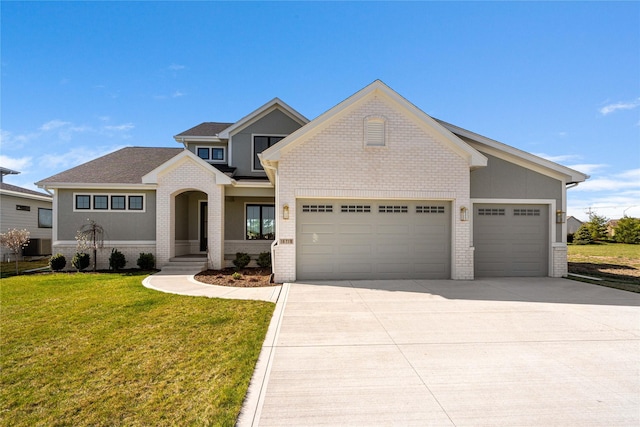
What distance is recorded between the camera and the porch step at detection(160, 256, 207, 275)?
38.4ft

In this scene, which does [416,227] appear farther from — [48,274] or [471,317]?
[48,274]

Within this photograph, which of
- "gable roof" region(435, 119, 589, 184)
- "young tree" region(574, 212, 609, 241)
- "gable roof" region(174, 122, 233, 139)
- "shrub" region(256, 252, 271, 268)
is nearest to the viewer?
"gable roof" region(435, 119, 589, 184)

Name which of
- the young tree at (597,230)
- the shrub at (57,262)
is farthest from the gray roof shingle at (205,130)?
the young tree at (597,230)

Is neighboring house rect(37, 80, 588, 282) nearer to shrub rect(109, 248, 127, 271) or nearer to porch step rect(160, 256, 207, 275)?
porch step rect(160, 256, 207, 275)

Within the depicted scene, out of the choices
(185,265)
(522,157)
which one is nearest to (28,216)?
(185,265)

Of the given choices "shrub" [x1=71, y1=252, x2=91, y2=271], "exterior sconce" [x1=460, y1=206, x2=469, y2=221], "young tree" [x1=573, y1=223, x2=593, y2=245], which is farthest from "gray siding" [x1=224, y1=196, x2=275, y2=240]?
"young tree" [x1=573, y1=223, x2=593, y2=245]

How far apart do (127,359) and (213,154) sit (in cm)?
1334

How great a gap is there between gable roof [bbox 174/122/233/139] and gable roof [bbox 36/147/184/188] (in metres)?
1.67

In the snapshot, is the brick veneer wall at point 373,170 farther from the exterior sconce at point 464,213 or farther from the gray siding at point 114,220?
the gray siding at point 114,220

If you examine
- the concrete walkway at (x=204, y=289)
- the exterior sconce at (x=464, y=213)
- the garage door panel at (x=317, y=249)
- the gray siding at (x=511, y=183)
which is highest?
the gray siding at (x=511, y=183)

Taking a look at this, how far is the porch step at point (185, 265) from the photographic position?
11695mm

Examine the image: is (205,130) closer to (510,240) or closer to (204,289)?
(204,289)

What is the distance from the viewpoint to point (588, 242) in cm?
3108

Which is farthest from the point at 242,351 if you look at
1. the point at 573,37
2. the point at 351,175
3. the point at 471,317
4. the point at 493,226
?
the point at 573,37
